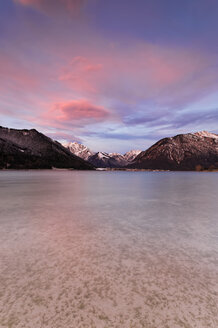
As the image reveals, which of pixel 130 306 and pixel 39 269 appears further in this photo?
pixel 39 269

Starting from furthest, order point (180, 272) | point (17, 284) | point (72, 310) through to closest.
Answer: point (180, 272) < point (17, 284) < point (72, 310)

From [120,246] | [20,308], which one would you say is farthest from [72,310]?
[120,246]

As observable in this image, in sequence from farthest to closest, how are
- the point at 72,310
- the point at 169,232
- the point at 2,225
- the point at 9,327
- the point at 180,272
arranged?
the point at 2,225
the point at 169,232
the point at 180,272
the point at 72,310
the point at 9,327

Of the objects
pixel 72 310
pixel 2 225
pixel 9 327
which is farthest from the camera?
pixel 2 225

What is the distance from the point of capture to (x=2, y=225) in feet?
29.6

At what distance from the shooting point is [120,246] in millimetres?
6605

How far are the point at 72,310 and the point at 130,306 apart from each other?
3.54 feet

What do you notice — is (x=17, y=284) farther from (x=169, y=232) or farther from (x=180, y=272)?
(x=169, y=232)

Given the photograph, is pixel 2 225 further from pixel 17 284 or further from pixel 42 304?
pixel 42 304

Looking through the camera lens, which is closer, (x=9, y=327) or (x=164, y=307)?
(x=9, y=327)

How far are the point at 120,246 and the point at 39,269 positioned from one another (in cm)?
278

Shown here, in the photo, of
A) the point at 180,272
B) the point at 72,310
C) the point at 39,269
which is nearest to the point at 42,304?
the point at 72,310

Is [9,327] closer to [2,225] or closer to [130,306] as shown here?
[130,306]

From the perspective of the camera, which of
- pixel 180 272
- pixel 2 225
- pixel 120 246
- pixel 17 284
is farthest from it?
pixel 2 225
